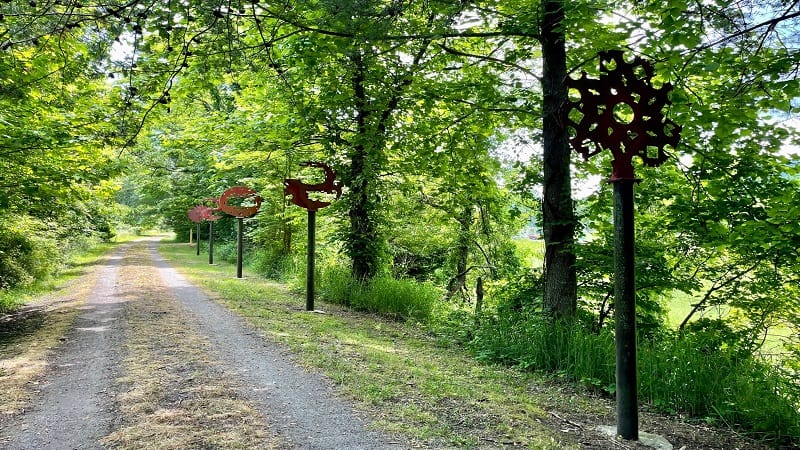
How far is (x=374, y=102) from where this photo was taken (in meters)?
A: 7.64

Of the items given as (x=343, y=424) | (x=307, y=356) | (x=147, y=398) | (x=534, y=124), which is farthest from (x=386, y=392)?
(x=534, y=124)

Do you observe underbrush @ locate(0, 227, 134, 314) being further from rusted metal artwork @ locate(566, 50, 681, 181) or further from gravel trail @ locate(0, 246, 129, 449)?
rusted metal artwork @ locate(566, 50, 681, 181)

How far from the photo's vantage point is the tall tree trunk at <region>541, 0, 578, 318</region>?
637 cm

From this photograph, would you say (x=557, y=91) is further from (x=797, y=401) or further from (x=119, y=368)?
(x=119, y=368)

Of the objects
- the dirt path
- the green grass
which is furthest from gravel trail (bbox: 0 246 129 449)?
the green grass

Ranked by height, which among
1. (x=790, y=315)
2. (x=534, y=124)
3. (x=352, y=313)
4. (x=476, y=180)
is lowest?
Result: (x=352, y=313)

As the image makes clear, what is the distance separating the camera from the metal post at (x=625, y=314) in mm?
3783

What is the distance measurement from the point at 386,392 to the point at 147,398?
2.01m

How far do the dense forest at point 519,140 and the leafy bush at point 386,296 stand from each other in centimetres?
5

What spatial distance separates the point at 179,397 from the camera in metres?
4.33

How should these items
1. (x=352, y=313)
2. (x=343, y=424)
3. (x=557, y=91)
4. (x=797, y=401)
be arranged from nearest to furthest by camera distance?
(x=343, y=424) < (x=797, y=401) < (x=557, y=91) < (x=352, y=313)

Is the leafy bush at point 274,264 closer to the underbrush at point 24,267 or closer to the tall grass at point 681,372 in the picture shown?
the underbrush at point 24,267

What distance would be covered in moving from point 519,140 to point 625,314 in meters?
4.78

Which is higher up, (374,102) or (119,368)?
(374,102)
